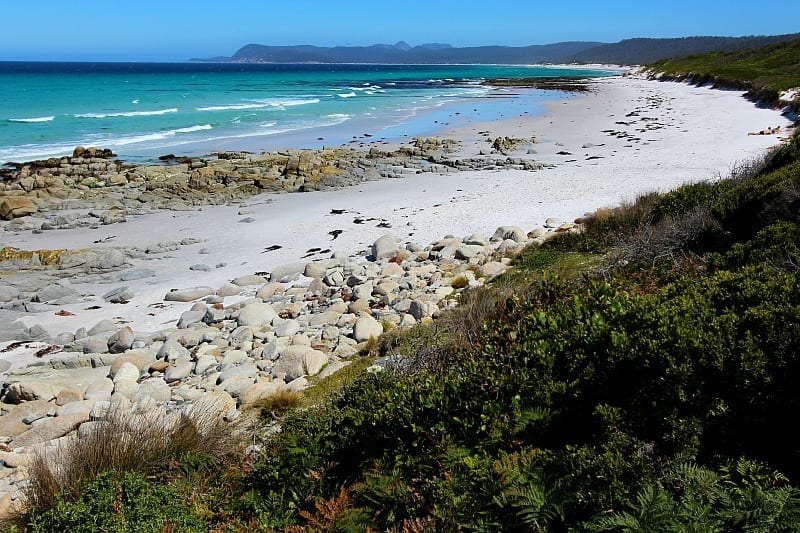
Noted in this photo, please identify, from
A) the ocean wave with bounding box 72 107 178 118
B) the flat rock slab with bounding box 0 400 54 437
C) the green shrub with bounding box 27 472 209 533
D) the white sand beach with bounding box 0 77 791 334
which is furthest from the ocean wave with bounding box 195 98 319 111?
the green shrub with bounding box 27 472 209 533

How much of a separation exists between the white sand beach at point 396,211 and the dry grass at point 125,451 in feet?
17.5

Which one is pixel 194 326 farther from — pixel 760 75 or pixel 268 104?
pixel 760 75

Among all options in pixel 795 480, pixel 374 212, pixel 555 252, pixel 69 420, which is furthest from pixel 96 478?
pixel 374 212

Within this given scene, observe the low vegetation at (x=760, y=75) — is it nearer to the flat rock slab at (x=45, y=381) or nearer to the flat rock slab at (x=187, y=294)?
the flat rock slab at (x=187, y=294)

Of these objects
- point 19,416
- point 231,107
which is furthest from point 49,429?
point 231,107

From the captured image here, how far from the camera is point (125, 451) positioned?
4.56m

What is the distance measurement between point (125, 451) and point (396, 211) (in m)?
12.6

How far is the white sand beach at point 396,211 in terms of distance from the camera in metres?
12.5

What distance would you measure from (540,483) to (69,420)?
5.10m

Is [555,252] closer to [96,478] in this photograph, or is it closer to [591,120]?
[96,478]

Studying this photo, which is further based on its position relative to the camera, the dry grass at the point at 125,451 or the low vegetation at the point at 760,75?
the low vegetation at the point at 760,75

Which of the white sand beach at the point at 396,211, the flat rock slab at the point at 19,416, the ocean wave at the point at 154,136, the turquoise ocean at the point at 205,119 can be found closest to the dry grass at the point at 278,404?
the flat rock slab at the point at 19,416

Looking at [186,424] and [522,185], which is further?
[522,185]

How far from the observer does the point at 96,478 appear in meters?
4.11
